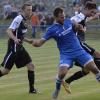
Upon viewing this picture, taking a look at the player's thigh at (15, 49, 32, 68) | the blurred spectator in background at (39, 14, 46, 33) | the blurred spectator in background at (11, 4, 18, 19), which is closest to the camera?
the player's thigh at (15, 49, 32, 68)

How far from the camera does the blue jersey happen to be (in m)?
11.0

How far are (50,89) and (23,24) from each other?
74.6 inches

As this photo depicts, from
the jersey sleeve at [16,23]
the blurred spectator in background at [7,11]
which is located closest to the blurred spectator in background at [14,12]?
the blurred spectator in background at [7,11]

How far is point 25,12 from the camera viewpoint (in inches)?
473

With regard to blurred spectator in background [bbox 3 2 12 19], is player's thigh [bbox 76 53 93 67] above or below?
above

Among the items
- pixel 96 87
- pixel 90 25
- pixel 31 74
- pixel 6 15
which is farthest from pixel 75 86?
pixel 6 15

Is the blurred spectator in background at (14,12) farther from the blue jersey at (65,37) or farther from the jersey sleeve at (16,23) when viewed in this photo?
the blue jersey at (65,37)

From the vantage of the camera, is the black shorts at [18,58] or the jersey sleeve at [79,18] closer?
the jersey sleeve at [79,18]

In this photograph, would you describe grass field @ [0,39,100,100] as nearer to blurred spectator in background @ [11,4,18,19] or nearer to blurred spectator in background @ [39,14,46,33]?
blurred spectator in background @ [39,14,46,33]

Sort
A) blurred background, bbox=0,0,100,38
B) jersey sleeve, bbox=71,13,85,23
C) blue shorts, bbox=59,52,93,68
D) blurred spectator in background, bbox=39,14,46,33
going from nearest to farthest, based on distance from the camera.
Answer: blue shorts, bbox=59,52,93,68 < jersey sleeve, bbox=71,13,85,23 < blurred background, bbox=0,0,100,38 < blurred spectator in background, bbox=39,14,46,33

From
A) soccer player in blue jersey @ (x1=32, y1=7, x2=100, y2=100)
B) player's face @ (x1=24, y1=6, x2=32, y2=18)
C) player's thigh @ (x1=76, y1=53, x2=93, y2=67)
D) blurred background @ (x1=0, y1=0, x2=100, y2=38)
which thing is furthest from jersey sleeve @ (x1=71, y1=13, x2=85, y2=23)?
blurred background @ (x1=0, y1=0, x2=100, y2=38)

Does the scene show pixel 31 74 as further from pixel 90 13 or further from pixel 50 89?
pixel 90 13

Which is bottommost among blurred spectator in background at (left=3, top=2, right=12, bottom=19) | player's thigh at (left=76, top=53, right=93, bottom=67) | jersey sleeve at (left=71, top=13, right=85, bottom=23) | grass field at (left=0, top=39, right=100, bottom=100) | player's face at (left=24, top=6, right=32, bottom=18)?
blurred spectator in background at (left=3, top=2, right=12, bottom=19)

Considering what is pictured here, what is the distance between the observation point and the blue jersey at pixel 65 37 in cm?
1095
